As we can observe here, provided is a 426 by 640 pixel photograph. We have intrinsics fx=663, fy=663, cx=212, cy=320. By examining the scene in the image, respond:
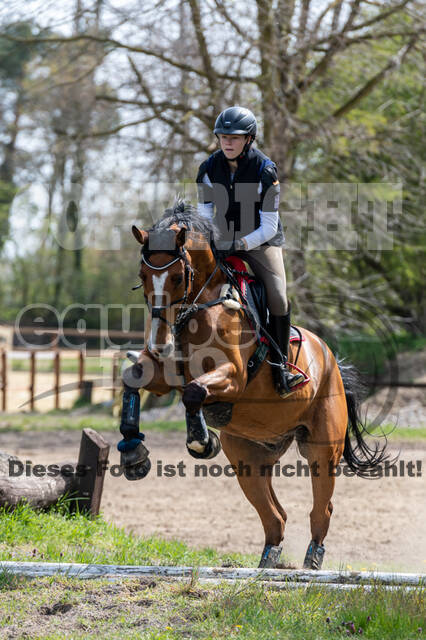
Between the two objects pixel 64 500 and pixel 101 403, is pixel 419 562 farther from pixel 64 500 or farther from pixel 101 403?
pixel 101 403

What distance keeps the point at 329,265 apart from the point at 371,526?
1118 centimetres

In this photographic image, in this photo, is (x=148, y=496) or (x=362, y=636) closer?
(x=362, y=636)

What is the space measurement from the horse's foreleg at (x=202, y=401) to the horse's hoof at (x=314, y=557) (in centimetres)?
130

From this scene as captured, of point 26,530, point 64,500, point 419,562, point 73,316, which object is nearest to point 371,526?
point 419,562

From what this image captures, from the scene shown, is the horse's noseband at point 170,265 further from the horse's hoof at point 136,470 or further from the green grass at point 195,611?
the green grass at point 195,611

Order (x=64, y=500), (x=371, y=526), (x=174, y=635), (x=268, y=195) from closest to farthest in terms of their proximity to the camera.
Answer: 1. (x=174, y=635)
2. (x=268, y=195)
3. (x=64, y=500)
4. (x=371, y=526)

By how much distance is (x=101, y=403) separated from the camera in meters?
17.0

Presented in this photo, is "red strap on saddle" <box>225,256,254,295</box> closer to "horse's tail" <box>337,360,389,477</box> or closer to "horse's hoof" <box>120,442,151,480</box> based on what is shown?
"horse's hoof" <box>120,442,151,480</box>

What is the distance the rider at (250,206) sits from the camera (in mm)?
4051

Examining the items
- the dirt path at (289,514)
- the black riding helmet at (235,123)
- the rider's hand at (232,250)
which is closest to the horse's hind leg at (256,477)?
the dirt path at (289,514)

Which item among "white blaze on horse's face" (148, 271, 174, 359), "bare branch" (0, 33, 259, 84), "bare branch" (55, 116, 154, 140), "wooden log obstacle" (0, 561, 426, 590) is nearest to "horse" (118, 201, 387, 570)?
"white blaze on horse's face" (148, 271, 174, 359)

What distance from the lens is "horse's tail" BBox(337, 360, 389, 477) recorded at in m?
5.17

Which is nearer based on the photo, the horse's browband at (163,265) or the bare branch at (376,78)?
the horse's browband at (163,265)

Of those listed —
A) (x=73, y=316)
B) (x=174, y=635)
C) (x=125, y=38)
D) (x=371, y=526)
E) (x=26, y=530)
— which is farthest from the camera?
(x=73, y=316)
